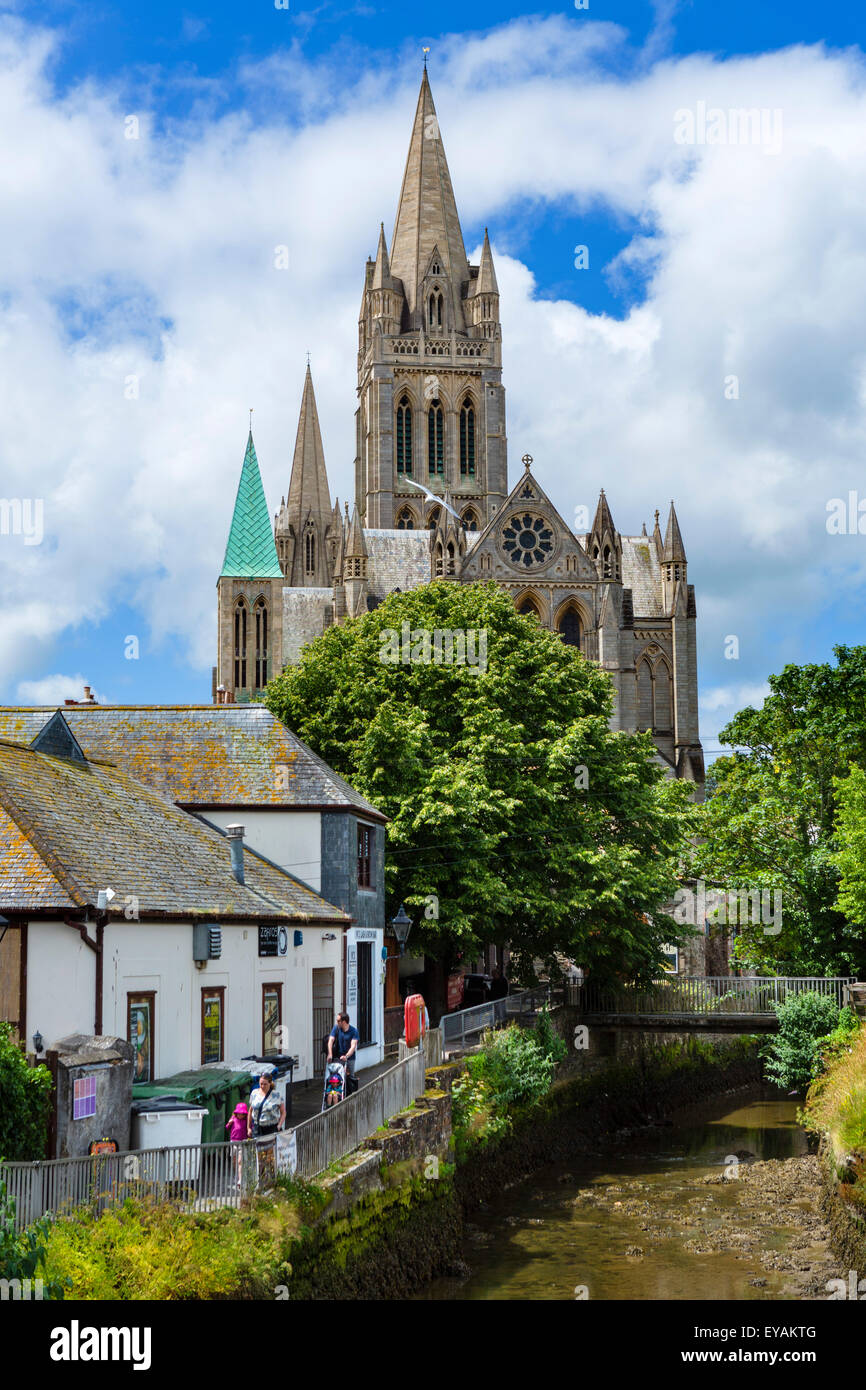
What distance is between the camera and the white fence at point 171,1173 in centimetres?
1329

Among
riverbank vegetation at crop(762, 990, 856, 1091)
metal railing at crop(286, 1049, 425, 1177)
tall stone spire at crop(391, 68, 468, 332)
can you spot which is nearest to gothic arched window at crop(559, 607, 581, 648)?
tall stone spire at crop(391, 68, 468, 332)

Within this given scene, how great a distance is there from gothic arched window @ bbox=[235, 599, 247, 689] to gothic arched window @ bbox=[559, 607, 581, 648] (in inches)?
923

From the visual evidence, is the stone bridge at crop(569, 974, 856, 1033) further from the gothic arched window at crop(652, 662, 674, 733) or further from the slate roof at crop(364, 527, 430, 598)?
the gothic arched window at crop(652, 662, 674, 733)

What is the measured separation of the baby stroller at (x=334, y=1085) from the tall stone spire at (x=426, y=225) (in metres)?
86.3

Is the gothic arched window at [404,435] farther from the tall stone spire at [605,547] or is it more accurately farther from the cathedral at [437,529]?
the tall stone spire at [605,547]

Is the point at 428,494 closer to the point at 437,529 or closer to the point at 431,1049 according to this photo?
the point at 437,529

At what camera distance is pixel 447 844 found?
111ft

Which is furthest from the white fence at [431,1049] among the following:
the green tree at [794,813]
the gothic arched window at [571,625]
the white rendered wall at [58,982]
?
the gothic arched window at [571,625]

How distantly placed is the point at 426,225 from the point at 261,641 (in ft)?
112

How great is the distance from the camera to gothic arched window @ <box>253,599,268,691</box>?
3703 inches

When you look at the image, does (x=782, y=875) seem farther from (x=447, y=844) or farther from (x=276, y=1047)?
(x=276, y=1047)

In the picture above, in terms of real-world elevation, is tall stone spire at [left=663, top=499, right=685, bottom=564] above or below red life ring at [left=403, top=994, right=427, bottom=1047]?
above

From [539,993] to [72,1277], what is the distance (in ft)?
78.1
